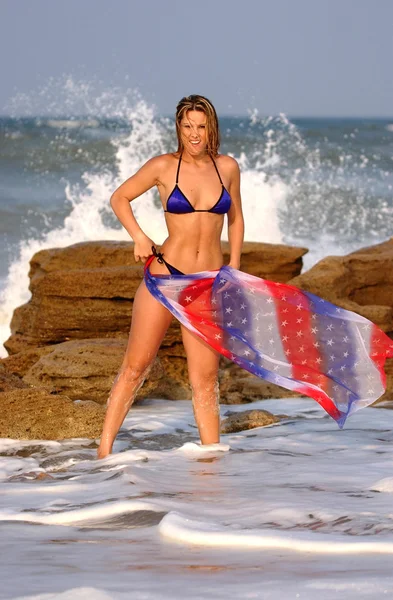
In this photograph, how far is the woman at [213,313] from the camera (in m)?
5.71

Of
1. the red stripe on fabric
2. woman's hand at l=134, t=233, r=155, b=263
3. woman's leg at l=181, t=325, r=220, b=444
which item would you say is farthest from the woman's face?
the red stripe on fabric

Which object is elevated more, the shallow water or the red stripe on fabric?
the red stripe on fabric

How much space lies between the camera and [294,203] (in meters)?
26.7

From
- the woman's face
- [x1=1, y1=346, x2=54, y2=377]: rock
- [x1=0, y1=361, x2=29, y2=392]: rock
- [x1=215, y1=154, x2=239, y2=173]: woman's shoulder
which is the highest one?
the woman's face

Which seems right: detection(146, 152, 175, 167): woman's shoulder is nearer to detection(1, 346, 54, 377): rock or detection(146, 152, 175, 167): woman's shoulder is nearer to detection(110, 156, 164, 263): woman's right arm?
detection(110, 156, 164, 263): woman's right arm

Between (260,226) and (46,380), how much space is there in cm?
1399

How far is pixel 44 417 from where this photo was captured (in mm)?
6855

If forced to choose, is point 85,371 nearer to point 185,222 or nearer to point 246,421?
point 246,421

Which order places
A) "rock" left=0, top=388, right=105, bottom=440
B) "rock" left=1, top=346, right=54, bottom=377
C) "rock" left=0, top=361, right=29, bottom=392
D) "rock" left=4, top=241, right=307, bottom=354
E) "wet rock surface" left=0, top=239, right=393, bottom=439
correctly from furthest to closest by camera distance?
"rock" left=4, top=241, right=307, bottom=354, "rock" left=1, top=346, right=54, bottom=377, "rock" left=0, top=361, right=29, bottom=392, "wet rock surface" left=0, top=239, right=393, bottom=439, "rock" left=0, top=388, right=105, bottom=440

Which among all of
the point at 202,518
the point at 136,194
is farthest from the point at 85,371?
the point at 202,518

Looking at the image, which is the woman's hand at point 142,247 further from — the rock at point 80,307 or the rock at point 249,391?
the rock at point 80,307

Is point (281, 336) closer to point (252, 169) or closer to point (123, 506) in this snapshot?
point (123, 506)

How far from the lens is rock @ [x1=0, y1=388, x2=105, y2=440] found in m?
6.78

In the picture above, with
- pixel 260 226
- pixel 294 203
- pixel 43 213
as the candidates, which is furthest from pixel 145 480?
pixel 294 203
